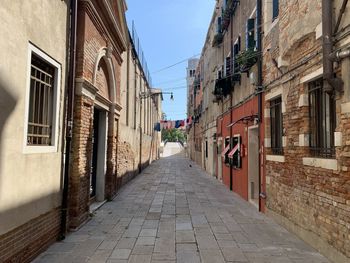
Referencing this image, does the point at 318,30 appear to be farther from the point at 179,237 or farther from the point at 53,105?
the point at 53,105

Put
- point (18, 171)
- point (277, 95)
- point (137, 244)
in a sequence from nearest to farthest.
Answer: point (18, 171)
point (137, 244)
point (277, 95)

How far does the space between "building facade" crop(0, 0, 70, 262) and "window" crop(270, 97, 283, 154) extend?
494cm

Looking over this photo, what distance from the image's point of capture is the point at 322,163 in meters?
5.85

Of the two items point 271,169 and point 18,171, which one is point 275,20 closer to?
point 271,169

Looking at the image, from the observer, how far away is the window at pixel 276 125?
8.55m

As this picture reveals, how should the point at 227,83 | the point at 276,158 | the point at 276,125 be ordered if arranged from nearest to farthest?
the point at 276,158 < the point at 276,125 < the point at 227,83

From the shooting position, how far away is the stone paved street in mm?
5613

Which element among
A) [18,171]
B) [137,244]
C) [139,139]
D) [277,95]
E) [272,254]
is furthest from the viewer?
[139,139]

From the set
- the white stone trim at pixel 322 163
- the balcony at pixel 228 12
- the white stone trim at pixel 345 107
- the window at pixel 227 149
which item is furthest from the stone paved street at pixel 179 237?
the balcony at pixel 228 12

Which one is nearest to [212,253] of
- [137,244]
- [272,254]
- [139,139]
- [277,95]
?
[272,254]

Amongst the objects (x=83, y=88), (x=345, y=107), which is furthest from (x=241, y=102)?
(x=345, y=107)

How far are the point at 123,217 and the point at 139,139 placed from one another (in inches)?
590

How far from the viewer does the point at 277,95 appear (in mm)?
8289

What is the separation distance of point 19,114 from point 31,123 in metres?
0.63
